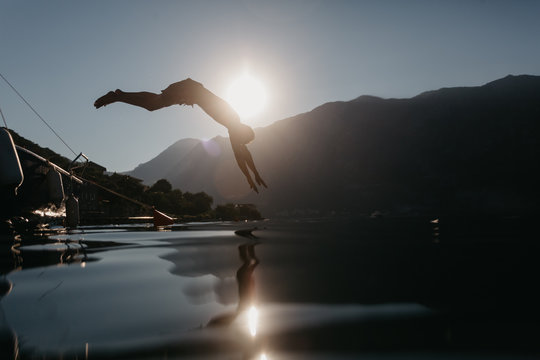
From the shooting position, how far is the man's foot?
6.19 m

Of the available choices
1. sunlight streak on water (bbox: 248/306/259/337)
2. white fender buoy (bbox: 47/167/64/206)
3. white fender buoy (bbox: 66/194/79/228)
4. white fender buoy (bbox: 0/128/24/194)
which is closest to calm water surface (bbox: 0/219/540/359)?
sunlight streak on water (bbox: 248/306/259/337)

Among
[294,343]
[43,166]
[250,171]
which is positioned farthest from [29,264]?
[43,166]

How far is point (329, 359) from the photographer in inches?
135

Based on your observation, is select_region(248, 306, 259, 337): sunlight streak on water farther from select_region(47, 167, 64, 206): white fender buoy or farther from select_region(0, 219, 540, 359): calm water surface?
select_region(47, 167, 64, 206): white fender buoy

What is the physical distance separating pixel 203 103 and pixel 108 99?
6.81ft

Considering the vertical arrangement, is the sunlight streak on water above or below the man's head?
below

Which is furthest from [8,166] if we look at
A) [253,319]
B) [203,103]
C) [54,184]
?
[54,184]

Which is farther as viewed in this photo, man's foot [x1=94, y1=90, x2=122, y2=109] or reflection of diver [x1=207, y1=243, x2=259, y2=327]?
man's foot [x1=94, y1=90, x2=122, y2=109]

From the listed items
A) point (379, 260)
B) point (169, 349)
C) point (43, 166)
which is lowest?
point (379, 260)

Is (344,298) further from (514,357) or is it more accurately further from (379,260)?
(379,260)

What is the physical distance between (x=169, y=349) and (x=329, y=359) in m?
1.73

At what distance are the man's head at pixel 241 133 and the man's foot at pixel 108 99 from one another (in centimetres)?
246

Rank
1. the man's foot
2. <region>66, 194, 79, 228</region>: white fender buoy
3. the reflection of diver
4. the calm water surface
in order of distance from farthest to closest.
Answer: <region>66, 194, 79, 228</region>: white fender buoy → the man's foot → the reflection of diver → the calm water surface

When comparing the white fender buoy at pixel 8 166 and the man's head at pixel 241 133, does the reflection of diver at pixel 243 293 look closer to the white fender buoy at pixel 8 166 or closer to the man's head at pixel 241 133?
the man's head at pixel 241 133
